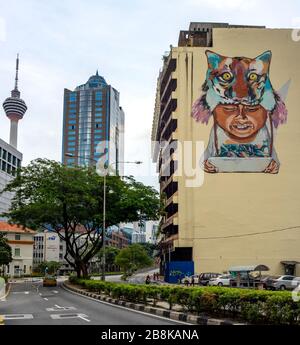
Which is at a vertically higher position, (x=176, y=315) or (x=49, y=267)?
(x=176, y=315)

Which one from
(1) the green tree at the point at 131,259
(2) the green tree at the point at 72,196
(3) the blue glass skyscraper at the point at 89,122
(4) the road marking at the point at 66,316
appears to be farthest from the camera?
(3) the blue glass skyscraper at the point at 89,122

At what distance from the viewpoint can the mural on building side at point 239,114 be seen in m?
52.2

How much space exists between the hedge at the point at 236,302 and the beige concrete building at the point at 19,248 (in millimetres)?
67952

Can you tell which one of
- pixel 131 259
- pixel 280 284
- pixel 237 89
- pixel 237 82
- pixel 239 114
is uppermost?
pixel 237 82

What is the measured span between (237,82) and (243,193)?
40.5 ft

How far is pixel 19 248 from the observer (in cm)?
8569

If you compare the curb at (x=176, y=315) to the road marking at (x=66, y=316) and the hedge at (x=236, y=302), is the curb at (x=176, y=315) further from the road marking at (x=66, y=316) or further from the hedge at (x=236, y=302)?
the road marking at (x=66, y=316)

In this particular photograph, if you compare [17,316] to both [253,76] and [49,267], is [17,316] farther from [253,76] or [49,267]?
[49,267]

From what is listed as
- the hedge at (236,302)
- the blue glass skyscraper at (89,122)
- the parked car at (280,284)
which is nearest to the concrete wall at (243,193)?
the parked car at (280,284)

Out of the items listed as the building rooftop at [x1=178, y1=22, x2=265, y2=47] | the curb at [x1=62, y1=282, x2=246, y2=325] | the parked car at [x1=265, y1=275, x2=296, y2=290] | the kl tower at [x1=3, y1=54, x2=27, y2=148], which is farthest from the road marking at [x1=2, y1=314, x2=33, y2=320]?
the kl tower at [x1=3, y1=54, x2=27, y2=148]

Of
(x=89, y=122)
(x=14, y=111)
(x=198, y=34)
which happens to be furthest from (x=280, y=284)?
(x=89, y=122)

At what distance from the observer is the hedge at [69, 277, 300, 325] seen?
12094mm

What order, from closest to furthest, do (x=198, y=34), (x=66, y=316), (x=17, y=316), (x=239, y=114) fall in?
(x=66, y=316), (x=17, y=316), (x=239, y=114), (x=198, y=34)
